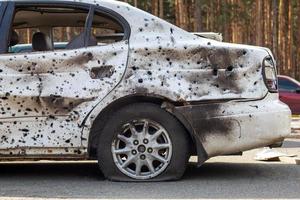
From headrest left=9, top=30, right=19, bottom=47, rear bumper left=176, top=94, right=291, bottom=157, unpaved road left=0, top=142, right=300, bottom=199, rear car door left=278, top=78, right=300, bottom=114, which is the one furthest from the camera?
rear car door left=278, top=78, right=300, bottom=114

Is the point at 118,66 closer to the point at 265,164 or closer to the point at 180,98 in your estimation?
the point at 180,98

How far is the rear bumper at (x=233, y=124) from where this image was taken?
6457 millimetres

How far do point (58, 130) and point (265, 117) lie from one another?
2090mm

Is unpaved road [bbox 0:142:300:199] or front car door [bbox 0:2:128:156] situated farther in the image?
front car door [bbox 0:2:128:156]

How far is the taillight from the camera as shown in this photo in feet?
21.7

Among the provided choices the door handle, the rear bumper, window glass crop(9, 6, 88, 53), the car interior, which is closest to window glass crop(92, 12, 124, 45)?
the car interior

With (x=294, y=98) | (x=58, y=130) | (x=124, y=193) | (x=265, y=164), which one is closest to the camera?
(x=124, y=193)

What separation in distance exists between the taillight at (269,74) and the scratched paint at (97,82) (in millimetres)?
72

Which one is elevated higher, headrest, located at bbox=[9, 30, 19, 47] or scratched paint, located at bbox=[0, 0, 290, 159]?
headrest, located at bbox=[9, 30, 19, 47]

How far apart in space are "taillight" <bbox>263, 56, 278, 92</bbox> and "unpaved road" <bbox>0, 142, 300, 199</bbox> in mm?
1010

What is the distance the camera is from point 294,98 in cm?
2100

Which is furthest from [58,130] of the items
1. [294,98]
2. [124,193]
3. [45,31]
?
[294,98]

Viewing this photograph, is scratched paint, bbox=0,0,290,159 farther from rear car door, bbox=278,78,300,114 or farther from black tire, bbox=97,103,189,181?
rear car door, bbox=278,78,300,114

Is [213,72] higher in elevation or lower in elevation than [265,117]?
higher
